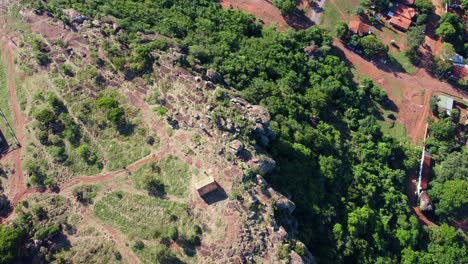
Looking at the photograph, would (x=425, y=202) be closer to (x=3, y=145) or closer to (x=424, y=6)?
(x=424, y=6)

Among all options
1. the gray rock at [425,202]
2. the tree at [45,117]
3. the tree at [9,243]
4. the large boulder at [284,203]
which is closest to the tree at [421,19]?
the gray rock at [425,202]

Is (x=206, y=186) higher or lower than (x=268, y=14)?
lower

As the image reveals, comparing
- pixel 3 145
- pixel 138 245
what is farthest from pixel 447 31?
pixel 3 145

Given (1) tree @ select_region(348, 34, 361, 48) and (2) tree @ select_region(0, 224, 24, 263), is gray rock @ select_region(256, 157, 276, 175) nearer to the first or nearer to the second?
(2) tree @ select_region(0, 224, 24, 263)

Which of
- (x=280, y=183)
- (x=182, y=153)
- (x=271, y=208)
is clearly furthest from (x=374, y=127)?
(x=182, y=153)

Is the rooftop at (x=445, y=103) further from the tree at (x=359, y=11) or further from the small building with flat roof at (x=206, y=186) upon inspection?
the small building with flat roof at (x=206, y=186)

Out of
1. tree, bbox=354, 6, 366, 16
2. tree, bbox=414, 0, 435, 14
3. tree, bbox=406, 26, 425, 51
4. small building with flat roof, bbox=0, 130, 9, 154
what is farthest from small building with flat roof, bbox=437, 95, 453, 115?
small building with flat roof, bbox=0, 130, 9, 154

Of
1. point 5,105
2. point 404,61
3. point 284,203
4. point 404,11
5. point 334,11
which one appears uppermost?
point 404,11
